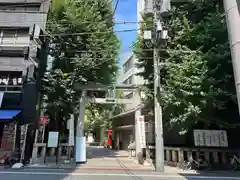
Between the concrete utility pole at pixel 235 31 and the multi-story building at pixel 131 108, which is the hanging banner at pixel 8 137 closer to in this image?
the multi-story building at pixel 131 108

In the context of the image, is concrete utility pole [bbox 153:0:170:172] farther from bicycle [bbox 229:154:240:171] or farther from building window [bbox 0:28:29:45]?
building window [bbox 0:28:29:45]

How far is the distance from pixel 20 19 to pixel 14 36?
1310 millimetres

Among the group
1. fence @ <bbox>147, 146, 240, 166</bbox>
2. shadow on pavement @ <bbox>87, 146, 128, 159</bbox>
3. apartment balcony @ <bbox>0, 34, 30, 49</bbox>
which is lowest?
shadow on pavement @ <bbox>87, 146, 128, 159</bbox>

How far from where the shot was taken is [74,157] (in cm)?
1412

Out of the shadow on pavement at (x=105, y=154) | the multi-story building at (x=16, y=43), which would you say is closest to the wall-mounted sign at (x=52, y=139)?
the multi-story building at (x=16, y=43)

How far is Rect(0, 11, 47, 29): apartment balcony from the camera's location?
16219mm

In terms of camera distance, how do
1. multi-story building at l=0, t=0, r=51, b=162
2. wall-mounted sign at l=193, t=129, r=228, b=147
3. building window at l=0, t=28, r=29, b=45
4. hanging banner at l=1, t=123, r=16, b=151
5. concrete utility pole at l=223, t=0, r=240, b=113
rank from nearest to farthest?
concrete utility pole at l=223, t=0, r=240, b=113 → wall-mounted sign at l=193, t=129, r=228, b=147 → hanging banner at l=1, t=123, r=16, b=151 → multi-story building at l=0, t=0, r=51, b=162 → building window at l=0, t=28, r=29, b=45

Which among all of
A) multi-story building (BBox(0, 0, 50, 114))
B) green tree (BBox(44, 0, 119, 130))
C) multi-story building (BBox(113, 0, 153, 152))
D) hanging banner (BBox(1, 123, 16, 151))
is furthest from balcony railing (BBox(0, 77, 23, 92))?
multi-story building (BBox(113, 0, 153, 152))

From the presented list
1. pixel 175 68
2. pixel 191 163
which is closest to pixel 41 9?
pixel 175 68

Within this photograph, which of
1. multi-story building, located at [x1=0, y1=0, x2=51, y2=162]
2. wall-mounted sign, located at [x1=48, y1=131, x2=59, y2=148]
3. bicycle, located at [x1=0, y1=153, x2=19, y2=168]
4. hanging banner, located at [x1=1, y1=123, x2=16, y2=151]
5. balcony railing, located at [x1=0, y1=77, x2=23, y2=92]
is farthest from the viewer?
balcony railing, located at [x1=0, y1=77, x2=23, y2=92]

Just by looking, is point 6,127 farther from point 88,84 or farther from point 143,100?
point 143,100

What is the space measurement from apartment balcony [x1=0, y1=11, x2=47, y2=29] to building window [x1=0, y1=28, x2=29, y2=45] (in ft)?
1.12

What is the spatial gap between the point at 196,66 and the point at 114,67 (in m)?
7.03

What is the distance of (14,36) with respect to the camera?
1623 centimetres
